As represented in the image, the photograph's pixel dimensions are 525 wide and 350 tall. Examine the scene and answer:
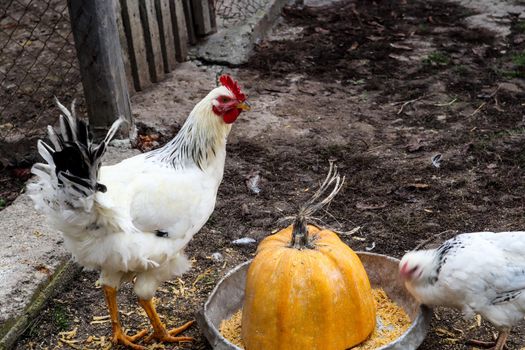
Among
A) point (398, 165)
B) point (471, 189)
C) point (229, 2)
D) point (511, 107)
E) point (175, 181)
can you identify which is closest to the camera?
point (175, 181)

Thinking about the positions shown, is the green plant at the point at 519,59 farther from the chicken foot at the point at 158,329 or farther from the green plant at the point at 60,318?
the green plant at the point at 60,318

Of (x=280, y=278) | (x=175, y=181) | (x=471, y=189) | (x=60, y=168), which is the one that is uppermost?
(x=60, y=168)

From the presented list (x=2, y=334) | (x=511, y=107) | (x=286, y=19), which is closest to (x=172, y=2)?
(x=286, y=19)

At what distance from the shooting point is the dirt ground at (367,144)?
4.35 meters

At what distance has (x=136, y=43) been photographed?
6656 millimetres

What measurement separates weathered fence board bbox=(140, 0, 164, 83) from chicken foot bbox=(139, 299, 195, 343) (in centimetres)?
364

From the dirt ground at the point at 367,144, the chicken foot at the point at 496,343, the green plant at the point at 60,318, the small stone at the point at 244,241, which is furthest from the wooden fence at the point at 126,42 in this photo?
the chicken foot at the point at 496,343

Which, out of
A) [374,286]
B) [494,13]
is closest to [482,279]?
[374,286]

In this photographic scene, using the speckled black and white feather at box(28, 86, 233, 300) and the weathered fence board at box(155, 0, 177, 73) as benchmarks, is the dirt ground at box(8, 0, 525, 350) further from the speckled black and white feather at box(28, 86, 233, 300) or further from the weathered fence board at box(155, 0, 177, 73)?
the speckled black and white feather at box(28, 86, 233, 300)

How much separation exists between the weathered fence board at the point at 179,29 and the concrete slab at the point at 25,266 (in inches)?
123

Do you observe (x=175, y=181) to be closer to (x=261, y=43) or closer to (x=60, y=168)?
(x=60, y=168)

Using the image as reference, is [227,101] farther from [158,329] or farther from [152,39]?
[152,39]

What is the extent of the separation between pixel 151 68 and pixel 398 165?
114 inches

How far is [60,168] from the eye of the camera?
126 inches
